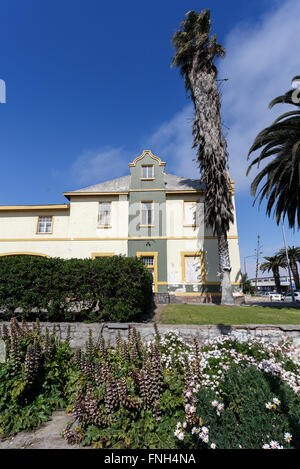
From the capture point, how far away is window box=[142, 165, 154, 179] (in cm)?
1692

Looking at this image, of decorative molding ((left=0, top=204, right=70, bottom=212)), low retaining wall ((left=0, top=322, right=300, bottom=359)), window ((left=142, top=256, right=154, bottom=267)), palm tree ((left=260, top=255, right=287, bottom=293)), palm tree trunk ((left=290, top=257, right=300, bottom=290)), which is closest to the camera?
low retaining wall ((left=0, top=322, right=300, bottom=359))

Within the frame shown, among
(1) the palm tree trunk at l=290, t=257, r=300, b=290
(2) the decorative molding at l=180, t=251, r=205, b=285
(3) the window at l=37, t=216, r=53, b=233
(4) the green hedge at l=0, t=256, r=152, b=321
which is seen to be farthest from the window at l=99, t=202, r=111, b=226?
(1) the palm tree trunk at l=290, t=257, r=300, b=290

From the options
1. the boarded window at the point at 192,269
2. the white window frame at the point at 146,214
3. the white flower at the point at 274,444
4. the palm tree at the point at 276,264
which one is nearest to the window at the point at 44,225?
the white window frame at the point at 146,214

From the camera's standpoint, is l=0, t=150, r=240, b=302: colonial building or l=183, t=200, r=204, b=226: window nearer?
l=0, t=150, r=240, b=302: colonial building

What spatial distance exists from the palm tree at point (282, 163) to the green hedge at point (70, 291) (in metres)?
9.34

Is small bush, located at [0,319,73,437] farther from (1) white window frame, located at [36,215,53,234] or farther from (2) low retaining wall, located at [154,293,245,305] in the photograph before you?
(1) white window frame, located at [36,215,53,234]

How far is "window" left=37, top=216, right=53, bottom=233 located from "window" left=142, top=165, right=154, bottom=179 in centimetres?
802

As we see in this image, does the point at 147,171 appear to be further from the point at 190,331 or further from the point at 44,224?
the point at 190,331

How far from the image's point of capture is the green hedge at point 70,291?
6664 mm

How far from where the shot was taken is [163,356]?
465cm

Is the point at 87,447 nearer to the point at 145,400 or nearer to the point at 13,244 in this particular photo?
the point at 145,400

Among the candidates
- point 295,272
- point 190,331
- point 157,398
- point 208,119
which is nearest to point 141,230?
point 208,119

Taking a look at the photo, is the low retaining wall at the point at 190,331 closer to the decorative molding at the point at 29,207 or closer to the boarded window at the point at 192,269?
the boarded window at the point at 192,269

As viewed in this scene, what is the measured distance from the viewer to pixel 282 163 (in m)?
11.7
